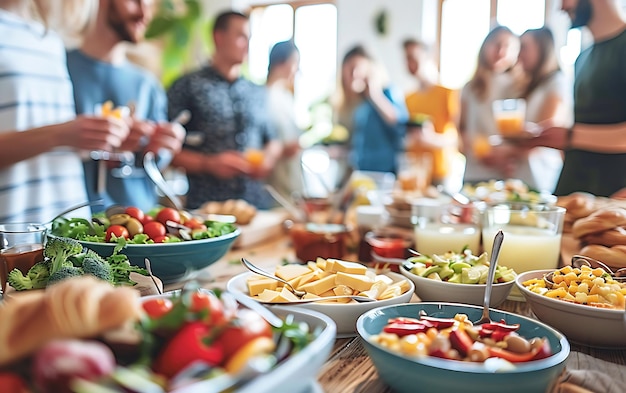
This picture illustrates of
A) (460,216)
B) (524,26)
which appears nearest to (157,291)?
(460,216)

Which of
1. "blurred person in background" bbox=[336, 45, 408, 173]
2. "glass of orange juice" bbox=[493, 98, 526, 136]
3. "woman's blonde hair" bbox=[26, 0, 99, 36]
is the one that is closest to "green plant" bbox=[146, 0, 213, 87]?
"blurred person in background" bbox=[336, 45, 408, 173]

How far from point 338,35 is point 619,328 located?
6.24m

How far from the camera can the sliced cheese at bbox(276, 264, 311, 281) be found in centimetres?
106

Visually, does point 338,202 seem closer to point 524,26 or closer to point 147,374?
point 147,374

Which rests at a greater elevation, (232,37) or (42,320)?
(232,37)

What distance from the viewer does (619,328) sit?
0.88 metres

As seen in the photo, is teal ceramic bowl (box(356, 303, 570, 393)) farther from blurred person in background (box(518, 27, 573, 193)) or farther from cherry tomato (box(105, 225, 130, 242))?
blurred person in background (box(518, 27, 573, 193))

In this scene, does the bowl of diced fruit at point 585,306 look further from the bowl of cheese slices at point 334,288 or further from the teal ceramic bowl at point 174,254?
the teal ceramic bowl at point 174,254

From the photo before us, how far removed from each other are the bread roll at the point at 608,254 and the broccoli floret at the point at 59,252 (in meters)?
1.07

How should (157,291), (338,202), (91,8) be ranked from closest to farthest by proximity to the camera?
1. (157,291)
2. (338,202)
3. (91,8)

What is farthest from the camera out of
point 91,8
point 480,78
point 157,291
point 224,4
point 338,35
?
point 224,4

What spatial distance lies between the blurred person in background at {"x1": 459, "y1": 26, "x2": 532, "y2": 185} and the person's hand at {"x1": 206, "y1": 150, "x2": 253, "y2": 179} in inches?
61.0

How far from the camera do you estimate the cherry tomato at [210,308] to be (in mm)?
600

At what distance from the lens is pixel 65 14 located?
2.25m
